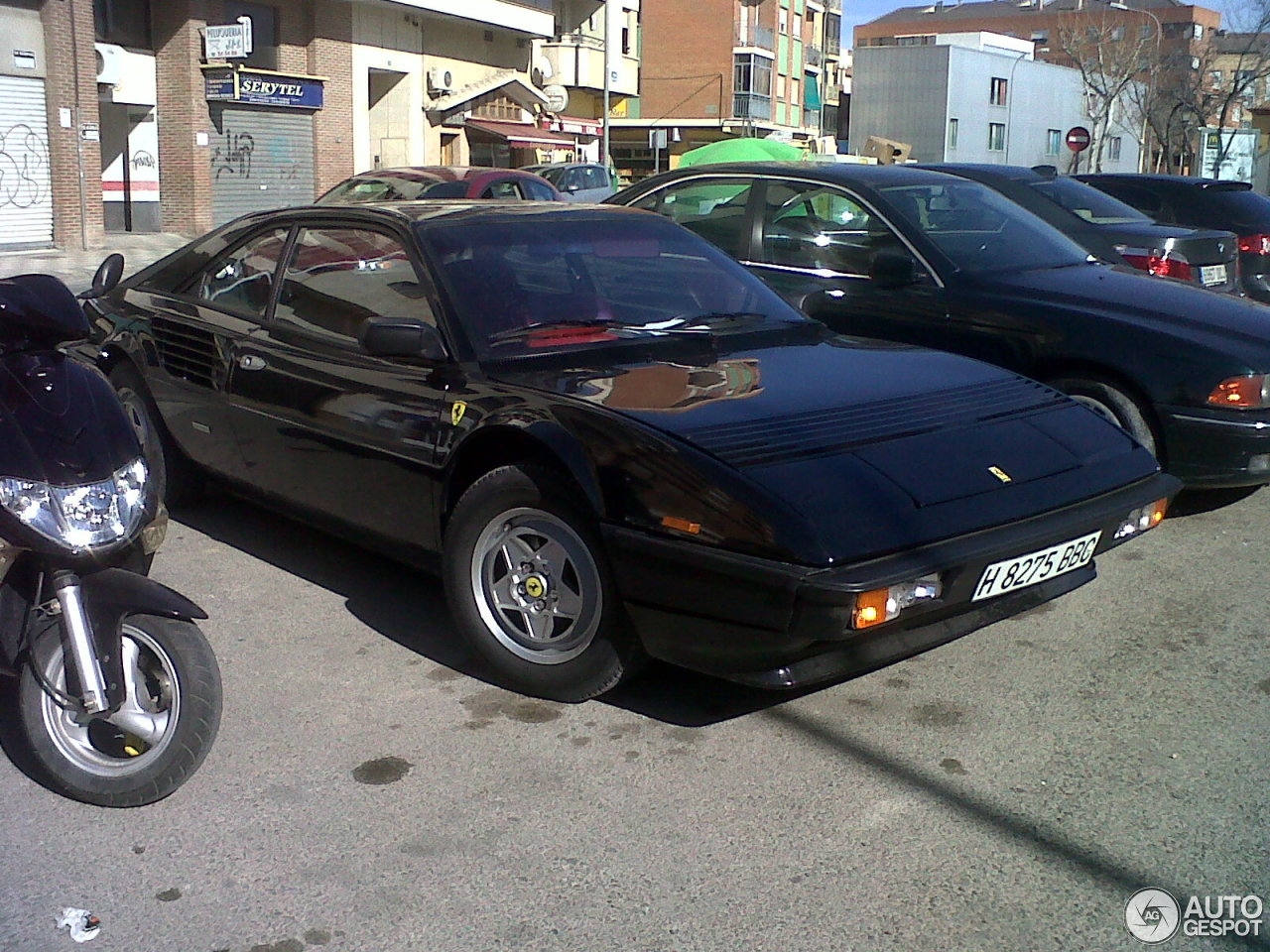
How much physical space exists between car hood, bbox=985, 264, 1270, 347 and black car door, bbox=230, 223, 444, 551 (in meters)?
2.93

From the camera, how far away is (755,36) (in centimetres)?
6300

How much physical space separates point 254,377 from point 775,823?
9.05 ft

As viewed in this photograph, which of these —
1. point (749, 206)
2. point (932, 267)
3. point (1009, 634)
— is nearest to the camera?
point (1009, 634)

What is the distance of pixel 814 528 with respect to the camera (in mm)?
3389

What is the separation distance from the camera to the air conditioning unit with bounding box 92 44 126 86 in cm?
2608

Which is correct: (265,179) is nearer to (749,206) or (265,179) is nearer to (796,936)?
(749,206)

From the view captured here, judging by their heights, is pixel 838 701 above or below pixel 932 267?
below

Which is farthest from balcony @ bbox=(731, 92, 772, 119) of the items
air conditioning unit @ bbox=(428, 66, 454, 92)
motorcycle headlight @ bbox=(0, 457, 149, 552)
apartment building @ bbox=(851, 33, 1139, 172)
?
motorcycle headlight @ bbox=(0, 457, 149, 552)

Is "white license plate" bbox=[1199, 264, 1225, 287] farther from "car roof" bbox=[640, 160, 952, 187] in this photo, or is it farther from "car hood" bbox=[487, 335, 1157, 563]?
"car hood" bbox=[487, 335, 1157, 563]

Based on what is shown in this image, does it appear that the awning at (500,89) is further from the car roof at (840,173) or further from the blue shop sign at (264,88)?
the car roof at (840,173)

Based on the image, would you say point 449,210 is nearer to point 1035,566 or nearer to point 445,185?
point 1035,566

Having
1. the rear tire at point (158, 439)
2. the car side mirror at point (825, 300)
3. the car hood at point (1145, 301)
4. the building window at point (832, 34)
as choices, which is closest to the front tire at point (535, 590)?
the rear tire at point (158, 439)

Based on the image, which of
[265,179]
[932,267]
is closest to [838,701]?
[932,267]

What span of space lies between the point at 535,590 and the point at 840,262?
3.39 m
